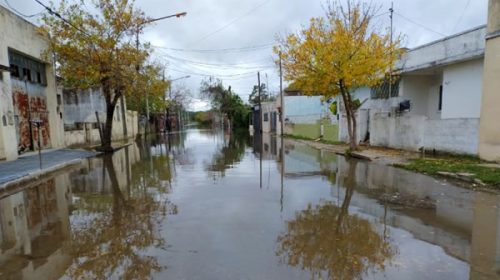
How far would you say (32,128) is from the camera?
1689cm

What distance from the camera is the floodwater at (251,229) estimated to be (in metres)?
4.19

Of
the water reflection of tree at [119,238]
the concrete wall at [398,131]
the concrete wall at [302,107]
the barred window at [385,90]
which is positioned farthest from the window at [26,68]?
the concrete wall at [302,107]

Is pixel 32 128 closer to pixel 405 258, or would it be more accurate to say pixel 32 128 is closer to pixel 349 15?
pixel 349 15

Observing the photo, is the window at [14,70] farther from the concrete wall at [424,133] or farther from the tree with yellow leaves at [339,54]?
the concrete wall at [424,133]

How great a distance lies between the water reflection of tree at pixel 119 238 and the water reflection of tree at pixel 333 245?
1.98m

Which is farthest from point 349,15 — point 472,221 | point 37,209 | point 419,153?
point 37,209

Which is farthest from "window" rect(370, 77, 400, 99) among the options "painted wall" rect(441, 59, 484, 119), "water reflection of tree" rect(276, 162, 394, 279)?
"water reflection of tree" rect(276, 162, 394, 279)

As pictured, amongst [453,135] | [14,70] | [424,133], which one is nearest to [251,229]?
[453,135]

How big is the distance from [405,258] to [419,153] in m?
11.9

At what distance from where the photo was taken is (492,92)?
36.1ft

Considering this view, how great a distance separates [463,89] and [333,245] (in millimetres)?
14510

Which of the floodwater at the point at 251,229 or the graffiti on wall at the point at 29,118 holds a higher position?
the graffiti on wall at the point at 29,118

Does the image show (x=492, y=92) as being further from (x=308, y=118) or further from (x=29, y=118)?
(x=308, y=118)

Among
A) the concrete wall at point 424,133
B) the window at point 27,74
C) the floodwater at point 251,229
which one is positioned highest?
the window at point 27,74
